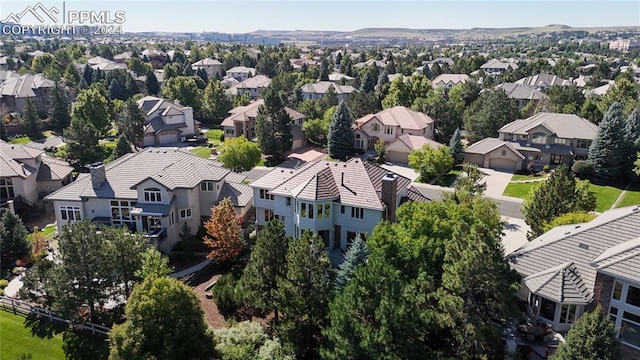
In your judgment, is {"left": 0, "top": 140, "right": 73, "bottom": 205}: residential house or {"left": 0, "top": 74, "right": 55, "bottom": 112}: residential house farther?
{"left": 0, "top": 74, "right": 55, "bottom": 112}: residential house

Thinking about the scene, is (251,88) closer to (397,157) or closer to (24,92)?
(24,92)

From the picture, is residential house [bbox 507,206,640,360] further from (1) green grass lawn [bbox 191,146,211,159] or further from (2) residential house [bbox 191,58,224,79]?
(2) residential house [bbox 191,58,224,79]

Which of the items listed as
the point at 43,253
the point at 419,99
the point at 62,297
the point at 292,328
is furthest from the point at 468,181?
the point at 419,99

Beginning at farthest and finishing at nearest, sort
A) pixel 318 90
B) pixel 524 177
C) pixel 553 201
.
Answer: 1. pixel 318 90
2. pixel 524 177
3. pixel 553 201

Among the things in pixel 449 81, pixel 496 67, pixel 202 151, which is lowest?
pixel 202 151

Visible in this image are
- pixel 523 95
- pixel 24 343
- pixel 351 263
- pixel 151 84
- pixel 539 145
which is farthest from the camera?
pixel 151 84

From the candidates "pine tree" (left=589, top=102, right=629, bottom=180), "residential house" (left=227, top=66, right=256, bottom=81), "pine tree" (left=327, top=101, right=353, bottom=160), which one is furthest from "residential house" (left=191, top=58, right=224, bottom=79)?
"pine tree" (left=589, top=102, right=629, bottom=180)

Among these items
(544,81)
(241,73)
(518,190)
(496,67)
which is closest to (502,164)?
(518,190)
